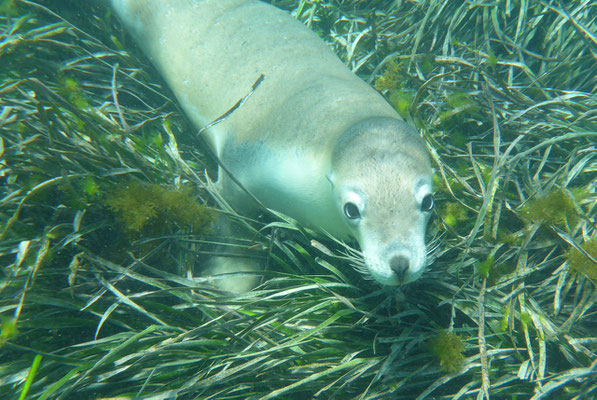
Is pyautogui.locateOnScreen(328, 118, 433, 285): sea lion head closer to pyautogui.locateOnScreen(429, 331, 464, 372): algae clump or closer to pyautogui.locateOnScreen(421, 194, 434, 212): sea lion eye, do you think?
pyautogui.locateOnScreen(421, 194, 434, 212): sea lion eye

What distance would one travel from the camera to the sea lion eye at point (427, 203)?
1.64 metres

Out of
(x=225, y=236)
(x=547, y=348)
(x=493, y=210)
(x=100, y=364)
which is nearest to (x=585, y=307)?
(x=547, y=348)

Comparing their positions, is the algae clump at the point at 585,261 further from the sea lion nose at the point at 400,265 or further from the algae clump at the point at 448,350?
the sea lion nose at the point at 400,265

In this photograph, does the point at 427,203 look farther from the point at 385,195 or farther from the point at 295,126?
the point at 295,126

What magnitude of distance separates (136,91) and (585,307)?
11.7 feet

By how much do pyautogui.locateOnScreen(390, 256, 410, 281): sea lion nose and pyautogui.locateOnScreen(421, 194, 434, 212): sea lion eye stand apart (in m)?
0.33

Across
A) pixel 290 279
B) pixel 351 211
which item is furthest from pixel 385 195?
pixel 290 279

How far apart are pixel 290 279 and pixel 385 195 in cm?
69

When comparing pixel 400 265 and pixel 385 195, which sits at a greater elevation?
pixel 385 195

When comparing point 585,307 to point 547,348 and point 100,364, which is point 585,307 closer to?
point 547,348

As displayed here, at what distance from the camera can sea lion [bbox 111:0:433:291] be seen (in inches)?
62.6

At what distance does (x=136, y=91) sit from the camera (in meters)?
3.05

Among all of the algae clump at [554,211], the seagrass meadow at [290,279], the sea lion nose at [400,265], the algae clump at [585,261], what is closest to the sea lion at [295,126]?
the sea lion nose at [400,265]

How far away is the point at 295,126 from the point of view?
2111mm
